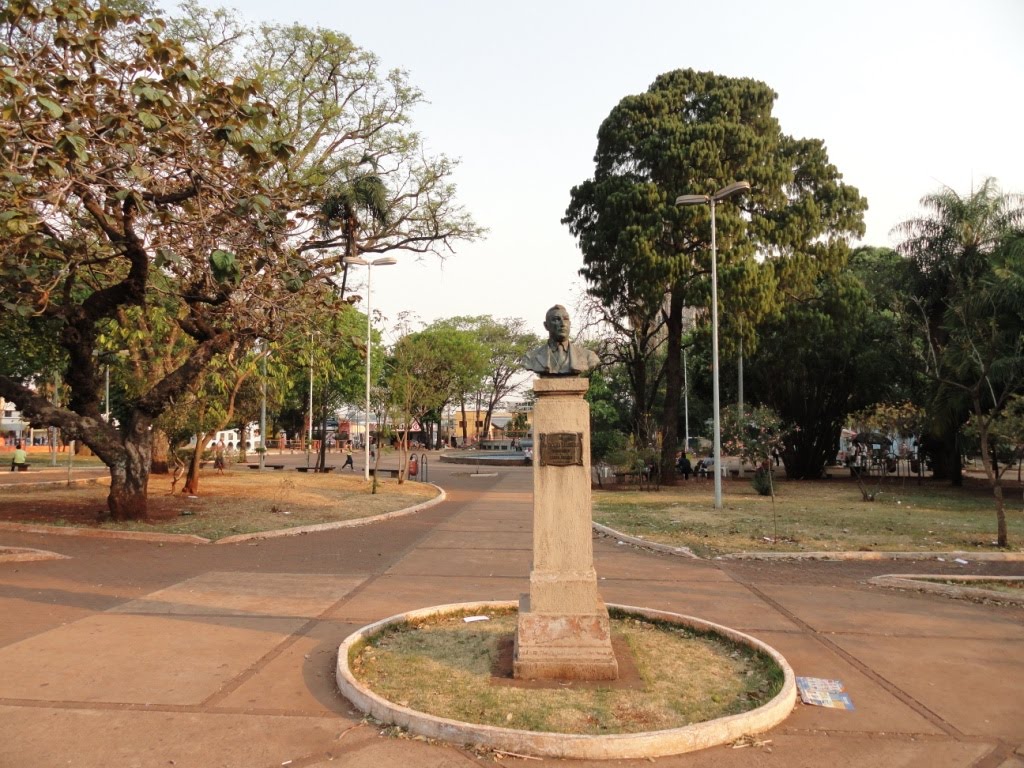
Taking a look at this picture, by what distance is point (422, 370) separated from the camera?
25719 millimetres

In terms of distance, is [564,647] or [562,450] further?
[562,450]

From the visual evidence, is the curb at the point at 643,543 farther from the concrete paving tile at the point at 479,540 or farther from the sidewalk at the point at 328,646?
the concrete paving tile at the point at 479,540

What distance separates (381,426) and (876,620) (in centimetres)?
2079

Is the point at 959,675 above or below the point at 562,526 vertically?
below

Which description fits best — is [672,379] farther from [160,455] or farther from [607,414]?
[607,414]

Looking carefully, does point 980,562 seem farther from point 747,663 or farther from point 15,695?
point 15,695

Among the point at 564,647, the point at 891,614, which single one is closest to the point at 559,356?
the point at 564,647

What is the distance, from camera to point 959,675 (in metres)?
5.83

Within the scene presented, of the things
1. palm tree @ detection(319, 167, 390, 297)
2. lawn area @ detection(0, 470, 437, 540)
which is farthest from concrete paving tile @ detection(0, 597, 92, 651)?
palm tree @ detection(319, 167, 390, 297)

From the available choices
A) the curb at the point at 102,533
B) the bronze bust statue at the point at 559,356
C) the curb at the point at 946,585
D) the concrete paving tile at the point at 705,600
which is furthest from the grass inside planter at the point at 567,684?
the curb at the point at 102,533

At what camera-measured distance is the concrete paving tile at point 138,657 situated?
5.20 meters

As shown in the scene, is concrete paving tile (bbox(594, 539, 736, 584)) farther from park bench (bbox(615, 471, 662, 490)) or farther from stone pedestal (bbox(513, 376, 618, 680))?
park bench (bbox(615, 471, 662, 490))

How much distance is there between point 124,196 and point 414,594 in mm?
6416

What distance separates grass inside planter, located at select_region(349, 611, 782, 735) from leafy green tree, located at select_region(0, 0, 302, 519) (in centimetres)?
552
